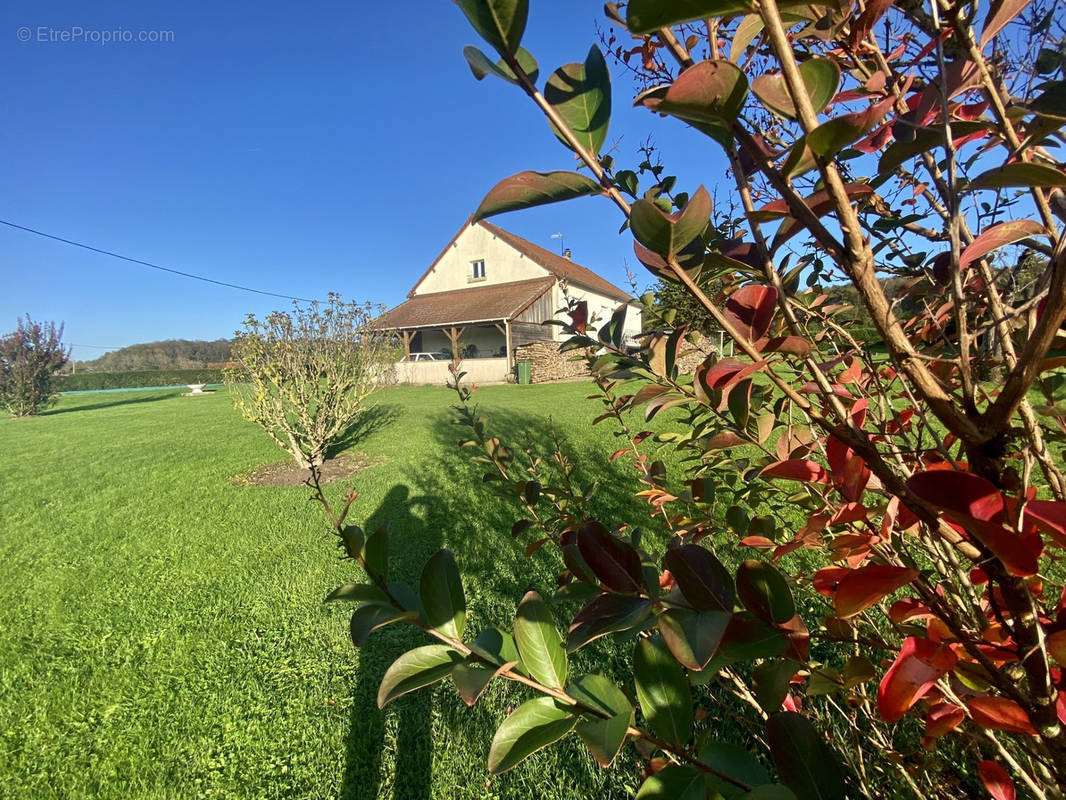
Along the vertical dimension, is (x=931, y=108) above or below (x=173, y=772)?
above

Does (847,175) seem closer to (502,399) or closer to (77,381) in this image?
(502,399)

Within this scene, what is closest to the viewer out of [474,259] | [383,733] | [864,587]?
[864,587]

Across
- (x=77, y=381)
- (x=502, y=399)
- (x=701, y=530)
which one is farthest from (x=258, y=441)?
(x=77, y=381)

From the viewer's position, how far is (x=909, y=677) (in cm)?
45

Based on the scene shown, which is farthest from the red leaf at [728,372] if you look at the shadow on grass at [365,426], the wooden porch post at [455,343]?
the shadow on grass at [365,426]

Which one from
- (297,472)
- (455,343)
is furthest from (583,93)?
(297,472)

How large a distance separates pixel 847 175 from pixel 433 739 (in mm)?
2207

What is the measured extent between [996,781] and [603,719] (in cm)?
50

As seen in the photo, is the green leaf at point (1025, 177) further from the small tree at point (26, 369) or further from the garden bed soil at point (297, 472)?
the small tree at point (26, 369)

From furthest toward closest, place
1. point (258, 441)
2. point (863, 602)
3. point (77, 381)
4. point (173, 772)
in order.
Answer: point (77, 381)
point (258, 441)
point (173, 772)
point (863, 602)

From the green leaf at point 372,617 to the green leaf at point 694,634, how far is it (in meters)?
0.26

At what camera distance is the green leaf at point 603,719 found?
1.28 feet

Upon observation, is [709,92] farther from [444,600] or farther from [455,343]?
[455,343]

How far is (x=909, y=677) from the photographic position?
45 centimetres
